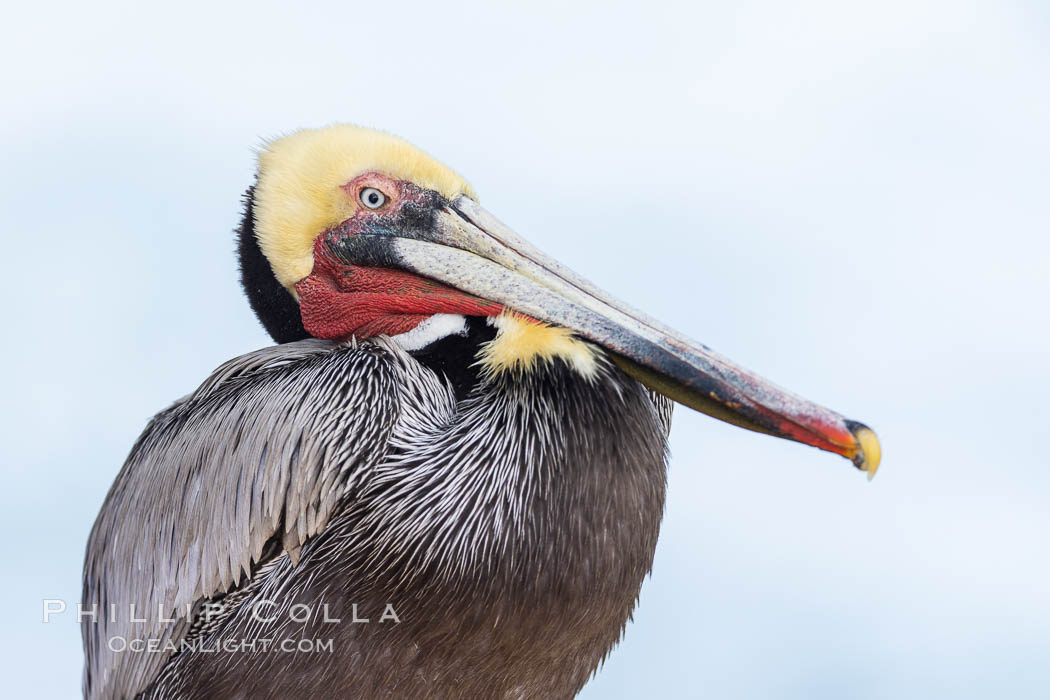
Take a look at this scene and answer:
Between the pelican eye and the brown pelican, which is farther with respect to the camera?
the pelican eye

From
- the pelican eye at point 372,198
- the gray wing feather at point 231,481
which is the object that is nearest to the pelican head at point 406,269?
the pelican eye at point 372,198

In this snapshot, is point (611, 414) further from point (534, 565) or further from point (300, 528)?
point (300, 528)

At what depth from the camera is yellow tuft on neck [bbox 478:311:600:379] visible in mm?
3430

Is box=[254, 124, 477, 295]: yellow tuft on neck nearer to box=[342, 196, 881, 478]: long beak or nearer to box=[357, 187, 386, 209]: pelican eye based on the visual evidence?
box=[357, 187, 386, 209]: pelican eye

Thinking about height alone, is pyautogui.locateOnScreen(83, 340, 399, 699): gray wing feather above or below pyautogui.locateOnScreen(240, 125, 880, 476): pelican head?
below

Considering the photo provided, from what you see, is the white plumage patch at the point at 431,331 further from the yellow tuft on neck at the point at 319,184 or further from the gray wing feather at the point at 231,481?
the yellow tuft on neck at the point at 319,184

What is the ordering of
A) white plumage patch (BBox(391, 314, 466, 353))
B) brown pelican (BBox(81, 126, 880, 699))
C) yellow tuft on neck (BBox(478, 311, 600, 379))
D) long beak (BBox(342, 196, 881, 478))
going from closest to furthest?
long beak (BBox(342, 196, 881, 478)) → brown pelican (BBox(81, 126, 880, 699)) → yellow tuft on neck (BBox(478, 311, 600, 379)) → white plumage patch (BBox(391, 314, 466, 353))

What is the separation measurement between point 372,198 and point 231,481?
3.20ft

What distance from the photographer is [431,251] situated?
11.9 feet

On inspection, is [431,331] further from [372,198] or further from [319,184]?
[319,184]

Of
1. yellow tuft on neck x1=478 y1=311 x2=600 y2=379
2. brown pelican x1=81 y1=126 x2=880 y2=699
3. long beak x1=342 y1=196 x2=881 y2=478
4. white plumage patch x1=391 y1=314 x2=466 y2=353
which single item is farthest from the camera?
white plumage patch x1=391 y1=314 x2=466 y2=353

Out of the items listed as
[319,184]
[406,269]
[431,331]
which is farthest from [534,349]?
[319,184]

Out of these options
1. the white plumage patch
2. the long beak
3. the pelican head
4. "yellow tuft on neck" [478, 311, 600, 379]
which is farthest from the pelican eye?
"yellow tuft on neck" [478, 311, 600, 379]

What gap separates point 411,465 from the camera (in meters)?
3.38
